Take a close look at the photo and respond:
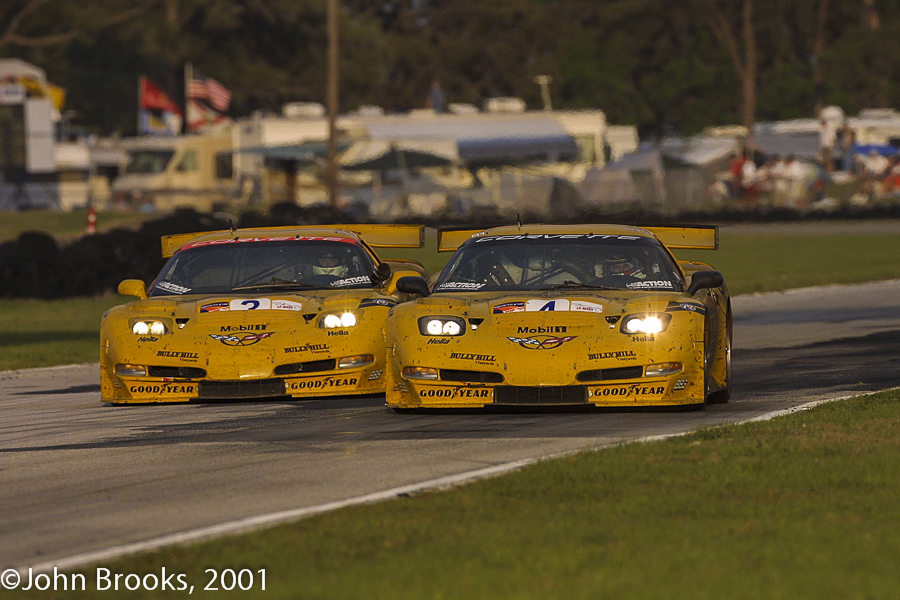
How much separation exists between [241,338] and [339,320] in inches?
28.4

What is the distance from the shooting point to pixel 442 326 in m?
10.4

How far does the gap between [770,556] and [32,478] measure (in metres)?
4.07

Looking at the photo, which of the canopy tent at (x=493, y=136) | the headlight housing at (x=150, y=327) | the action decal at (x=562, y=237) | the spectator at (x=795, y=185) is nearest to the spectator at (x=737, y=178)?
the spectator at (x=795, y=185)

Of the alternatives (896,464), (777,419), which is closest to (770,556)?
(896,464)

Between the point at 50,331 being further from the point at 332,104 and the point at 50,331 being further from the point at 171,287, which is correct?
the point at 332,104

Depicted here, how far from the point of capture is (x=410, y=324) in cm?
1047

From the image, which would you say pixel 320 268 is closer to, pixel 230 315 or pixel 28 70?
pixel 230 315

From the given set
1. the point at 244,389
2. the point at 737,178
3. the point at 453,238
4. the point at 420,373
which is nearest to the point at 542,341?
the point at 420,373

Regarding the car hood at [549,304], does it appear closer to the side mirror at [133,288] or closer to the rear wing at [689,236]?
the rear wing at [689,236]

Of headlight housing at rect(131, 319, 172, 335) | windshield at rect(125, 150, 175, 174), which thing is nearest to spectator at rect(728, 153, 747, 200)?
windshield at rect(125, 150, 175, 174)

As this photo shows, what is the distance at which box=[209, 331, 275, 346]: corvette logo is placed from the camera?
11.3m

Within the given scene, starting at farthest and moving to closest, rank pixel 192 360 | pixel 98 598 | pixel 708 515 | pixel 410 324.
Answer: pixel 192 360, pixel 410 324, pixel 708 515, pixel 98 598

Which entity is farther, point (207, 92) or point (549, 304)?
point (207, 92)

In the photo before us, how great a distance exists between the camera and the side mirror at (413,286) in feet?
35.9
